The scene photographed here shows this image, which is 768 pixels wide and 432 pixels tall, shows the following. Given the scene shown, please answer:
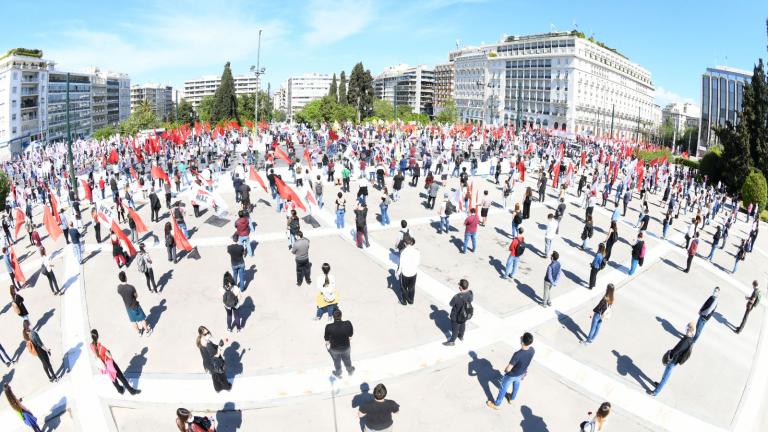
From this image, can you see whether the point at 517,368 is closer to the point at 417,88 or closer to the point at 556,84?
the point at 556,84

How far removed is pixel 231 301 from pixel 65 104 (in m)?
118

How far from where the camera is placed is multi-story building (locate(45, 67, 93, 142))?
295 ft

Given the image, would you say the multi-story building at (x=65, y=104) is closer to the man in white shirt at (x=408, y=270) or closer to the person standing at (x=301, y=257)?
the person standing at (x=301, y=257)

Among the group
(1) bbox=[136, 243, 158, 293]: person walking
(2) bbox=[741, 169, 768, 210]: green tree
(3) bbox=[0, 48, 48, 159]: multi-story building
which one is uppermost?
(3) bbox=[0, 48, 48, 159]: multi-story building

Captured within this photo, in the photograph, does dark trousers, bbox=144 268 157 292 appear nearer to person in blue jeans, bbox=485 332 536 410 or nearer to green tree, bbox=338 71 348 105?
person in blue jeans, bbox=485 332 536 410

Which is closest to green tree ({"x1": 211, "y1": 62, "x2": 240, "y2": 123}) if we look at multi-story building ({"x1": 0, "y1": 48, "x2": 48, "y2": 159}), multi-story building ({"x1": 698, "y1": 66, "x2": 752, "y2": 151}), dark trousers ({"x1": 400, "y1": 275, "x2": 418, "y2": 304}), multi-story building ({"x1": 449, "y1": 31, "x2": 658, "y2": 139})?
multi-story building ({"x1": 0, "y1": 48, "x2": 48, "y2": 159})

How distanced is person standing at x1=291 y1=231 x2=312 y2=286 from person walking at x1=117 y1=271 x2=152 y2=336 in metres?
3.46

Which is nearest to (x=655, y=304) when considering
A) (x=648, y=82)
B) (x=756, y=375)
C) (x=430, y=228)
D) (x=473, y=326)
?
(x=756, y=375)

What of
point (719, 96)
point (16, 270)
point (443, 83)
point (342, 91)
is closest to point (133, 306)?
point (16, 270)

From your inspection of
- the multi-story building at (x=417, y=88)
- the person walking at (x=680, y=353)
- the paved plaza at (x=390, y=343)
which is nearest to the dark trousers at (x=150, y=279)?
the paved plaza at (x=390, y=343)

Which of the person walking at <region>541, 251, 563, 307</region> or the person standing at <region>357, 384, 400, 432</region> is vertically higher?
the person walking at <region>541, 251, 563, 307</region>

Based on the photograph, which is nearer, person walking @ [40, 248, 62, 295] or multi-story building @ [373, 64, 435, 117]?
person walking @ [40, 248, 62, 295]

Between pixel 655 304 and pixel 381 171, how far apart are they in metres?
12.2

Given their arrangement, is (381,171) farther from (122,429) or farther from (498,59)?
(498,59)
